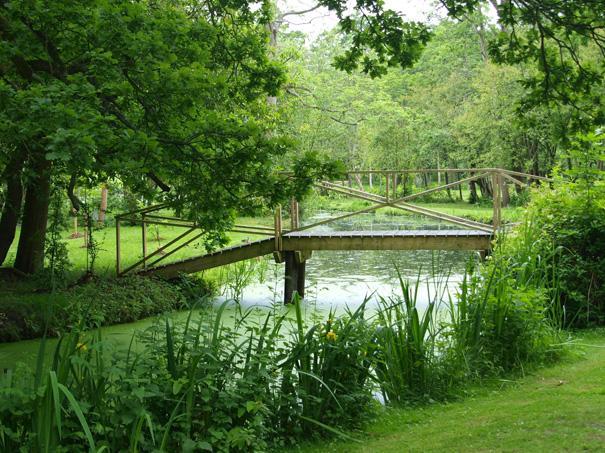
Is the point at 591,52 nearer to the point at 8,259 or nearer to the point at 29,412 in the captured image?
the point at 8,259

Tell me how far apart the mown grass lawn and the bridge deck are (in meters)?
6.76

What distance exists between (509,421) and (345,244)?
8.38 meters

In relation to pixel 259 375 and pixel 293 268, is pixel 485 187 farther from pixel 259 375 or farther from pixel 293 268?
pixel 259 375

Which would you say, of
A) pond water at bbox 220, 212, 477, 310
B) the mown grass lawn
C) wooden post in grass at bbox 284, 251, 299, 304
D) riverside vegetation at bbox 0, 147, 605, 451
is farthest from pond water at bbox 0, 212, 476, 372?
the mown grass lawn

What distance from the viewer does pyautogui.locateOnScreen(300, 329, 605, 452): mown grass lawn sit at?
3.71 meters

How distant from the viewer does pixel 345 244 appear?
1241cm

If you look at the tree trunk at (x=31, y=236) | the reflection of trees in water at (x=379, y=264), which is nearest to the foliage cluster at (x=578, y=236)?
the reflection of trees in water at (x=379, y=264)

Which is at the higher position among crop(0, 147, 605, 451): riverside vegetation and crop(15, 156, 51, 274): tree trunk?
crop(15, 156, 51, 274): tree trunk

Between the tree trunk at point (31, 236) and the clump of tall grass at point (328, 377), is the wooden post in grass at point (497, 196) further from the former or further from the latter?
the clump of tall grass at point (328, 377)

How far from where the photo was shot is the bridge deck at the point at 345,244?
12.1m

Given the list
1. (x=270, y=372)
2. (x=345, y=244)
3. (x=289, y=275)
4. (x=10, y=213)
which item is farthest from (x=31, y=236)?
(x=270, y=372)

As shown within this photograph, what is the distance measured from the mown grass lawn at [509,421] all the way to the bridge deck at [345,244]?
6.76 metres

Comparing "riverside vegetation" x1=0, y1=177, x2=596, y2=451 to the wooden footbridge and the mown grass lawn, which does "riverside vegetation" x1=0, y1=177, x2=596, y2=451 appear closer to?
the mown grass lawn

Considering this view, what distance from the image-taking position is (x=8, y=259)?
45.0ft
